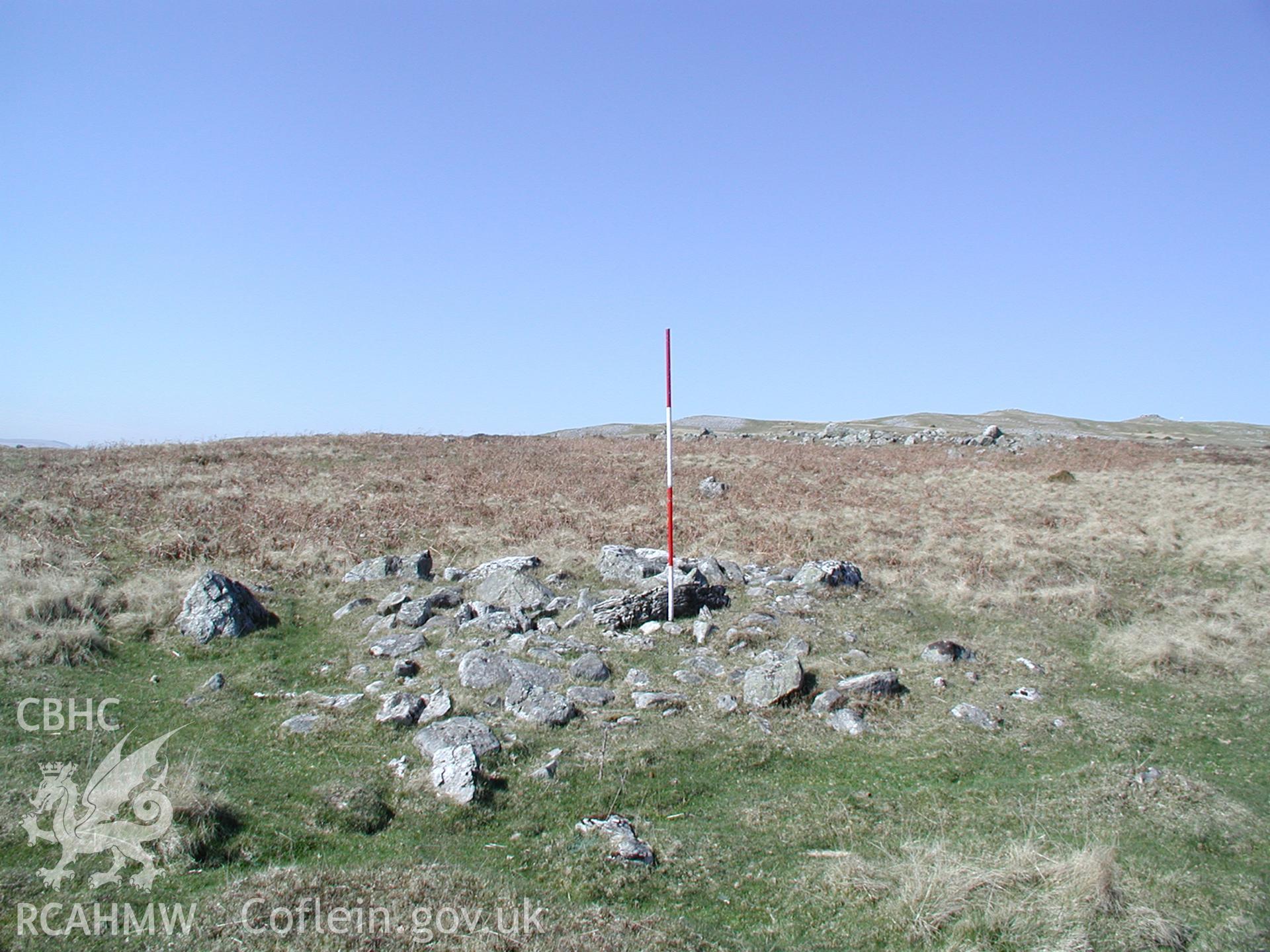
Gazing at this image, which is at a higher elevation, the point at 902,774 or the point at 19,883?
the point at 19,883

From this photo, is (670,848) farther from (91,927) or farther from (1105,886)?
(91,927)

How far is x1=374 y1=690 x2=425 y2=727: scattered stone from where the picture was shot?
8641mm

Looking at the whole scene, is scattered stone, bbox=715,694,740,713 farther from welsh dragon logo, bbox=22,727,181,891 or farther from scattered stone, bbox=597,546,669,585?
welsh dragon logo, bbox=22,727,181,891

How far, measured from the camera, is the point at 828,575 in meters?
14.5

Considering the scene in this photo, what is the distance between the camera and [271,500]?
66.8 ft

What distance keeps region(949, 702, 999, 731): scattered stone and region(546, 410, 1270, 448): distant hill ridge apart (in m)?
39.8

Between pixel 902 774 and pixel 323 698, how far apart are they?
674 cm

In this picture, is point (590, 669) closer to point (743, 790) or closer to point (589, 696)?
point (589, 696)

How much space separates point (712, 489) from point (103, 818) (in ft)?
68.5

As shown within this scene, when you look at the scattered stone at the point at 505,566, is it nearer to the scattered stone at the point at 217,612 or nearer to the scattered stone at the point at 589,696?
the scattered stone at the point at 217,612

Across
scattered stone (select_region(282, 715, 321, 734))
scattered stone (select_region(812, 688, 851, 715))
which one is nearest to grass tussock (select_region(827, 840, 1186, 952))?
scattered stone (select_region(812, 688, 851, 715))

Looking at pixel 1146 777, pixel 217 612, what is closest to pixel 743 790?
pixel 1146 777

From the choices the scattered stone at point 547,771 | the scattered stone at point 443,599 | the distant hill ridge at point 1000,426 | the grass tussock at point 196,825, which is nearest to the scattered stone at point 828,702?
the scattered stone at point 547,771

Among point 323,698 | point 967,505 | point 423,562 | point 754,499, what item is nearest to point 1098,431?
point 967,505
